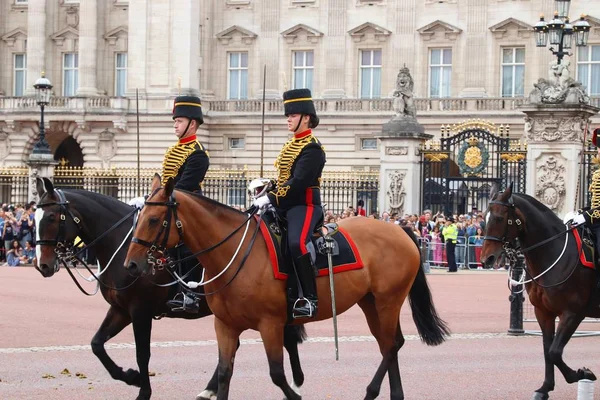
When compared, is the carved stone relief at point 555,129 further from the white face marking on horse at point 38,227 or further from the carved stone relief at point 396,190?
the white face marking on horse at point 38,227

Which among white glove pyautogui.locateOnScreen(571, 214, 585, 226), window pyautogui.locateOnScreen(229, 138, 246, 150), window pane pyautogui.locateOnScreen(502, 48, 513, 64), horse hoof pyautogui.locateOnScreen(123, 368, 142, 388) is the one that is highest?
window pane pyautogui.locateOnScreen(502, 48, 513, 64)

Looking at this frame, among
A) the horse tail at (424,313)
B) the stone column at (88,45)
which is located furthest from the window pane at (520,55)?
the horse tail at (424,313)

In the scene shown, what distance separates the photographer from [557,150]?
26516 mm

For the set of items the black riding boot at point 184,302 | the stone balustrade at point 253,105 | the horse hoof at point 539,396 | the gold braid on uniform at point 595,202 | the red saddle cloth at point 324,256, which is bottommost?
the horse hoof at point 539,396

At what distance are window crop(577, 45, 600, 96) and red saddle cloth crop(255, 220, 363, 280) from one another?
3996 centimetres

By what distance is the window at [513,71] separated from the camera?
50562 millimetres

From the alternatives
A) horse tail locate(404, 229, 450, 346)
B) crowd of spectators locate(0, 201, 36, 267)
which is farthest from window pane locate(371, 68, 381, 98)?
Result: horse tail locate(404, 229, 450, 346)

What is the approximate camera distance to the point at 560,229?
12.1 m

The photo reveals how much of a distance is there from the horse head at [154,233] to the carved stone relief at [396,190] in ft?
74.1

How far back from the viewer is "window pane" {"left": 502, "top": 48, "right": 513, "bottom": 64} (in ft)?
167

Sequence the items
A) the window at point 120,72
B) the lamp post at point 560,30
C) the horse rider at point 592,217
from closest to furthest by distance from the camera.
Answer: the horse rider at point 592,217 < the lamp post at point 560,30 < the window at point 120,72

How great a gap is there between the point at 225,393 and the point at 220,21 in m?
46.6

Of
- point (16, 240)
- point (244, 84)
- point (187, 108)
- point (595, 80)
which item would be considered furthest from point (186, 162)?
point (244, 84)

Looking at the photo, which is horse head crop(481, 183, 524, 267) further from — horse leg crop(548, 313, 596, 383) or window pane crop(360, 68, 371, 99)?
window pane crop(360, 68, 371, 99)
